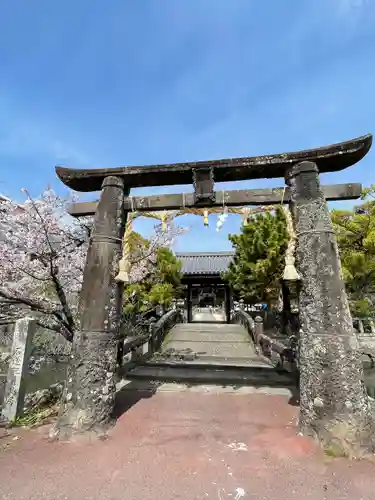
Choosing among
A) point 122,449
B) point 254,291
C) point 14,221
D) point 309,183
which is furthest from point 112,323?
point 254,291

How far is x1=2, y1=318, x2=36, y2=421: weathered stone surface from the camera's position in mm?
4879

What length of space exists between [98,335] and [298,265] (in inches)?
137

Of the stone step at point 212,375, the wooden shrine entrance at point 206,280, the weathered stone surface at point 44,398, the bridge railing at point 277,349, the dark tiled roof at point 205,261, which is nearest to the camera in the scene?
the weathered stone surface at point 44,398

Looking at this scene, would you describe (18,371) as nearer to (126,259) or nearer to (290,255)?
(126,259)

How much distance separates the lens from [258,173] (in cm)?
497

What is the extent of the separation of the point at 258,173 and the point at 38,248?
6.54 meters

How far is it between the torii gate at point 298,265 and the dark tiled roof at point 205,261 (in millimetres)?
21054

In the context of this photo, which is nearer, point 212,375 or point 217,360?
point 212,375

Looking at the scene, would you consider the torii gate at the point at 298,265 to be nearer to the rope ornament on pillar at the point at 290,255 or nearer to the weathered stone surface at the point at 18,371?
the rope ornament on pillar at the point at 290,255

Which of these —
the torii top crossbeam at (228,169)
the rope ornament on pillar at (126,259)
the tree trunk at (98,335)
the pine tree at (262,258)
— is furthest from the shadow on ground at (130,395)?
the pine tree at (262,258)

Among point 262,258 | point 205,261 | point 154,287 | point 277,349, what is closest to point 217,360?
point 277,349

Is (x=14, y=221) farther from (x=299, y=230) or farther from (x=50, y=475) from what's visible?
(x=299, y=230)

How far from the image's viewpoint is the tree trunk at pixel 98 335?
4.01m

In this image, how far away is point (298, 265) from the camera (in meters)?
4.39
